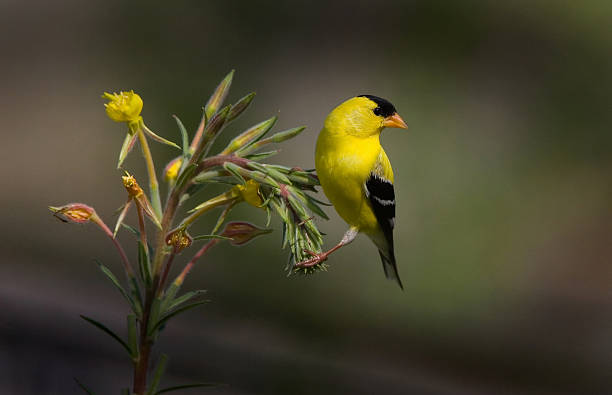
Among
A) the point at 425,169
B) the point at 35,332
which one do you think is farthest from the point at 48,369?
the point at 425,169

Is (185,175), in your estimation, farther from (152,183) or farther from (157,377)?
(157,377)

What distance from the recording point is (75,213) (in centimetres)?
65

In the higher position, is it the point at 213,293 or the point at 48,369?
the point at 213,293

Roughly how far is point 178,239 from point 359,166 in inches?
14.9

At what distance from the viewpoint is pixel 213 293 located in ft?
9.79

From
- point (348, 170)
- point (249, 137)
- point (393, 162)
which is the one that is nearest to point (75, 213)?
point (249, 137)

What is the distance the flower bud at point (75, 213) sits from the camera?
25.2 inches

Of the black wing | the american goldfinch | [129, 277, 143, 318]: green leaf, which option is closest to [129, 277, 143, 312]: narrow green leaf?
[129, 277, 143, 318]: green leaf

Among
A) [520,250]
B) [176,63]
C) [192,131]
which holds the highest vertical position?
[176,63]

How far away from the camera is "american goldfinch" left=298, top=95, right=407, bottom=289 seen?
873 millimetres

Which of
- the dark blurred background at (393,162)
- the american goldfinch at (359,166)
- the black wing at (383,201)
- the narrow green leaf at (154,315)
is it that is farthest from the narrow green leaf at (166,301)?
the dark blurred background at (393,162)

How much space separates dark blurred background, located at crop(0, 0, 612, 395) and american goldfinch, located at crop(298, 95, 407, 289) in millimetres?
1569

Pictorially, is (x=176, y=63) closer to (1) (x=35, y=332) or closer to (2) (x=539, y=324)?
(1) (x=35, y=332)

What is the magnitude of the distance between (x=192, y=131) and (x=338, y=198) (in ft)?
5.71
